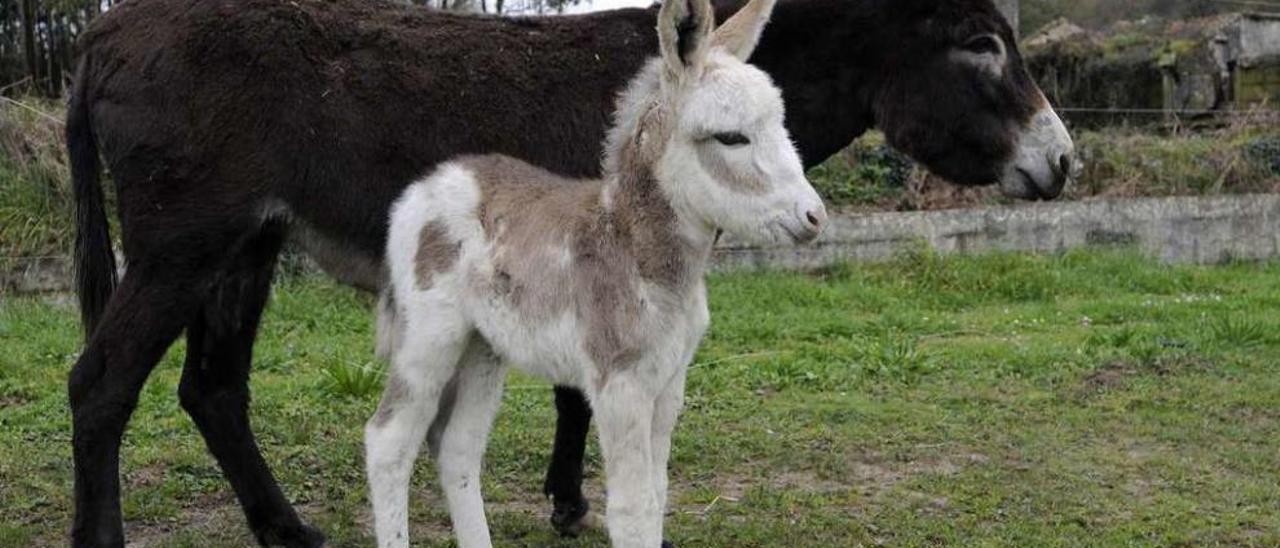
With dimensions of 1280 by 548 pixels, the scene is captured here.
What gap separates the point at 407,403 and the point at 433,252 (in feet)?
1.29

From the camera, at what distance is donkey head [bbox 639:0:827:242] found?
145 inches

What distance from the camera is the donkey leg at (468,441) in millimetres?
4168

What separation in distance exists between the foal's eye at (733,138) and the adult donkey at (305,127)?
3.83ft

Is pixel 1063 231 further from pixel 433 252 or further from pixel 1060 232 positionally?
pixel 433 252

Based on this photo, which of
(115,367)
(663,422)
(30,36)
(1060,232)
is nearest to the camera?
(663,422)

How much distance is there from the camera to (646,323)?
12.3 feet

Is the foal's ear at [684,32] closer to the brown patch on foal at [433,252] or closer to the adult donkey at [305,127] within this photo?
the brown patch on foal at [433,252]

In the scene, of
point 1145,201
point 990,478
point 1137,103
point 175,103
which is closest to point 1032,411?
point 990,478

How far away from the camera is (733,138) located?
372 cm

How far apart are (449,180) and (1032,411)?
4052 mm

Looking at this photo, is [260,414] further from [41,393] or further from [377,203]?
[377,203]

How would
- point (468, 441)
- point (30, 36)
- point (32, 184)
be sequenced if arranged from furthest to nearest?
point (30, 36) < point (32, 184) < point (468, 441)

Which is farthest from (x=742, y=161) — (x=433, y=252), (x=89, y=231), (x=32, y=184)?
(x=32, y=184)

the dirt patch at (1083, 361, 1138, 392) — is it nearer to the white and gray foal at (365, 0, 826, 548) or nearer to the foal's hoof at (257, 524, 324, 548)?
the foal's hoof at (257, 524, 324, 548)
